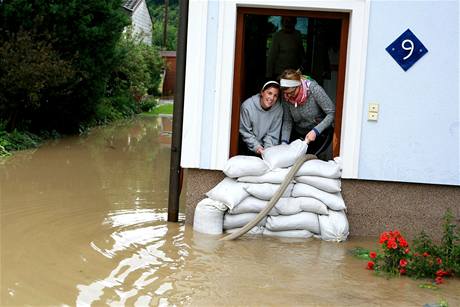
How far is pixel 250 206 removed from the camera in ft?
24.8

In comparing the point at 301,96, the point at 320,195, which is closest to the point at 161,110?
the point at 301,96

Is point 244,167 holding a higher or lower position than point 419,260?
higher

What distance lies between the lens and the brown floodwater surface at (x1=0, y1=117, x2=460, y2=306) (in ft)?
18.0

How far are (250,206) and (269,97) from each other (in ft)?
4.26

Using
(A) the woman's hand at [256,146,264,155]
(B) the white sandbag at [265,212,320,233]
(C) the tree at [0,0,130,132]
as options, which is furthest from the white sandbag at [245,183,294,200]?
(C) the tree at [0,0,130,132]

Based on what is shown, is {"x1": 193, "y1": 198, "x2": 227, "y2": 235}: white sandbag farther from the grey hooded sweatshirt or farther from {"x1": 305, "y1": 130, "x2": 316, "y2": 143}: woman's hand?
{"x1": 305, "y1": 130, "x2": 316, "y2": 143}: woman's hand

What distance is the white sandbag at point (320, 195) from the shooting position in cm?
753

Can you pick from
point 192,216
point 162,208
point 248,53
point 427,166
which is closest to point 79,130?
point 248,53

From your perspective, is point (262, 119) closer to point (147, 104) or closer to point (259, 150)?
point (259, 150)

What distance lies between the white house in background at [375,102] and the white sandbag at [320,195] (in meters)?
0.28

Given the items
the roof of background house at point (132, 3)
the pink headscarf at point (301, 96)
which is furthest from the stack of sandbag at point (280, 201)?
the roof of background house at point (132, 3)

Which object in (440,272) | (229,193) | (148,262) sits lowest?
(148,262)

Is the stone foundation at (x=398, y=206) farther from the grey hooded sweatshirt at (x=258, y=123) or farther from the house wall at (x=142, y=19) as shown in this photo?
the house wall at (x=142, y=19)

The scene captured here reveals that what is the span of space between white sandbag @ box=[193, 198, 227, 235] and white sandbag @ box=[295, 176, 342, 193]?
2.78 feet
